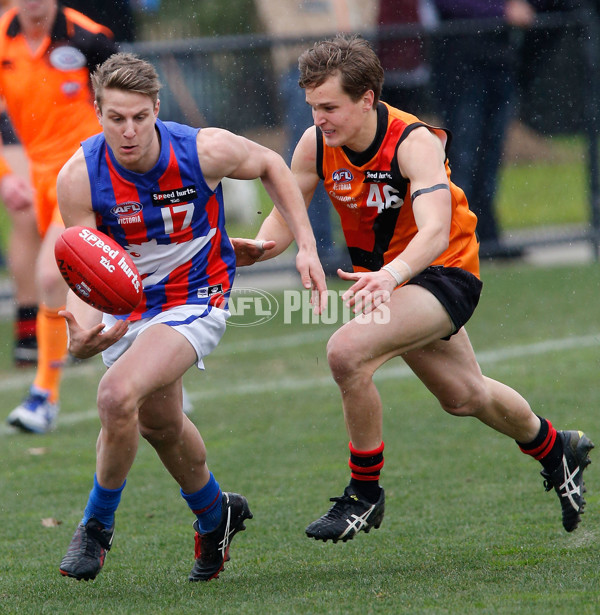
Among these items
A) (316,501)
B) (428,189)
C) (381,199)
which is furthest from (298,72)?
(428,189)

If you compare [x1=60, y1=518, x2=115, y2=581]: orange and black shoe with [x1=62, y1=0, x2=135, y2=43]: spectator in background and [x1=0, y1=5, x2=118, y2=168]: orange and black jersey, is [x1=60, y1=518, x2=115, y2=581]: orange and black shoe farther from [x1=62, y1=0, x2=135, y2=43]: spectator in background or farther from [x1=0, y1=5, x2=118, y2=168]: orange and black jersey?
[x1=62, y1=0, x2=135, y2=43]: spectator in background

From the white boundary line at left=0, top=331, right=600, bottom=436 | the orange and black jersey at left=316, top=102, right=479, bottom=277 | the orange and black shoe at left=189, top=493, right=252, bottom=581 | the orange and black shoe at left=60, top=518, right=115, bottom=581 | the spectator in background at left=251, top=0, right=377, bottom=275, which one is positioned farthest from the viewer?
the spectator in background at left=251, top=0, right=377, bottom=275

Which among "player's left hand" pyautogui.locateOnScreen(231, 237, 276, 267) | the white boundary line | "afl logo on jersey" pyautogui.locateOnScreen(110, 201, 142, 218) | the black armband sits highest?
the black armband

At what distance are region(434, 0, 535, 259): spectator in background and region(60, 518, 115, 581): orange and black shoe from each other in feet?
22.2

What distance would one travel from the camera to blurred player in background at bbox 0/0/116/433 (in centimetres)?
659

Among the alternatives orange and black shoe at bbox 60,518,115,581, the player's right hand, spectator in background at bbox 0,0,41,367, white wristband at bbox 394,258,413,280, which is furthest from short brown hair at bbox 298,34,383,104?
spectator in background at bbox 0,0,41,367

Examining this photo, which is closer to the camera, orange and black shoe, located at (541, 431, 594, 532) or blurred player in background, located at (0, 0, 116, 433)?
orange and black shoe, located at (541, 431, 594, 532)

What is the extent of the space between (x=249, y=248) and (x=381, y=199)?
55 cm

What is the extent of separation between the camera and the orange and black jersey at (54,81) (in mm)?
6762

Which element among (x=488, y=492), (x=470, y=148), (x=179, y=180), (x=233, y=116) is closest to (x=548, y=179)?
(x=470, y=148)

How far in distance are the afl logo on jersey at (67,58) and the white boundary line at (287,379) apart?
2.04 metres

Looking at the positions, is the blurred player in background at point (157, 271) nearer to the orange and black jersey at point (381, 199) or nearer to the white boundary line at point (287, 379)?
the orange and black jersey at point (381, 199)

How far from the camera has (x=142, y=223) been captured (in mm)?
4297

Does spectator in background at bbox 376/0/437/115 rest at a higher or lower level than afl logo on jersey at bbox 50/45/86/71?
lower
